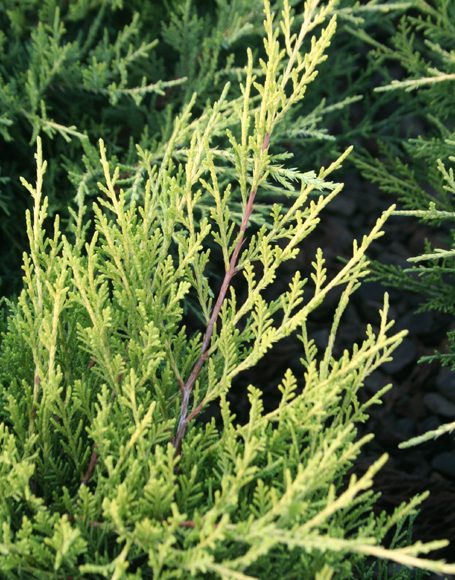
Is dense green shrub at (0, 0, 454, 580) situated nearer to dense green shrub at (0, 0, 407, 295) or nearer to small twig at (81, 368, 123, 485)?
small twig at (81, 368, 123, 485)

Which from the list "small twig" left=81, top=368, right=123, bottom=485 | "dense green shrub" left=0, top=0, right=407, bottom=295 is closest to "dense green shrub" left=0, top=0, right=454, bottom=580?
"small twig" left=81, top=368, right=123, bottom=485

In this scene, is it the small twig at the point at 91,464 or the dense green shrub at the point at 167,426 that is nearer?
the dense green shrub at the point at 167,426

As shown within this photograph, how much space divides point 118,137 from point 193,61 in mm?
585

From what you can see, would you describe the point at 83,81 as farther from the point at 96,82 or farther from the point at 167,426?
the point at 167,426

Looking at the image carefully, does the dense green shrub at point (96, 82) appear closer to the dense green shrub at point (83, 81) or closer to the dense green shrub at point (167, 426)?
the dense green shrub at point (83, 81)

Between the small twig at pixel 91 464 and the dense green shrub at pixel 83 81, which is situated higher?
the dense green shrub at pixel 83 81

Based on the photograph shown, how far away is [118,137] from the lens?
12.4ft

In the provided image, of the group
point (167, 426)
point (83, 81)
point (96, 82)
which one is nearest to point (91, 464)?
point (167, 426)

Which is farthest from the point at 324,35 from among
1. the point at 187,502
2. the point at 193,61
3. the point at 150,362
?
the point at 193,61

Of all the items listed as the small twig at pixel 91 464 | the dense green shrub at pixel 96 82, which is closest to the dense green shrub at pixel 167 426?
the small twig at pixel 91 464

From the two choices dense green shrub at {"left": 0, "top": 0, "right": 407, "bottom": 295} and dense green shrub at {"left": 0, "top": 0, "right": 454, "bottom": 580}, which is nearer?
dense green shrub at {"left": 0, "top": 0, "right": 454, "bottom": 580}

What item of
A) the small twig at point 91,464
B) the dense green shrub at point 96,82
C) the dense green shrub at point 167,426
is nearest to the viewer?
the dense green shrub at point 167,426

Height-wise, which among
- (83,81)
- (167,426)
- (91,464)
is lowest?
(91,464)

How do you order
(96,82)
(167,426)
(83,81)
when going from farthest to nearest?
1. (83,81)
2. (96,82)
3. (167,426)
